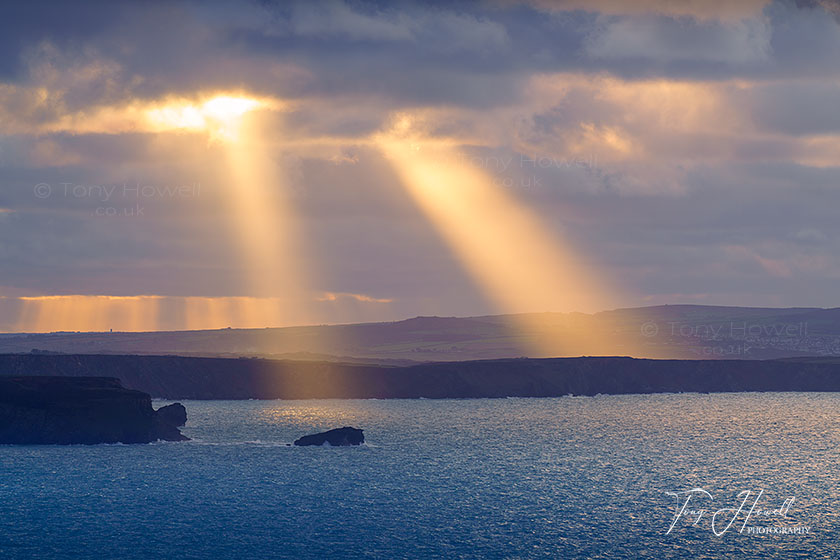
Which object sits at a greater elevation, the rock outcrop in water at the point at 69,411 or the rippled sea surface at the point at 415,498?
the rock outcrop in water at the point at 69,411

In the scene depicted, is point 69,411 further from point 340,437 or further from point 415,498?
point 415,498

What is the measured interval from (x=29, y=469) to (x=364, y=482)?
4487 cm

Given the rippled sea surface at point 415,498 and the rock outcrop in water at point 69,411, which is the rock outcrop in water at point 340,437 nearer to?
the rippled sea surface at point 415,498

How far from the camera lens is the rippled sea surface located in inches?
3452

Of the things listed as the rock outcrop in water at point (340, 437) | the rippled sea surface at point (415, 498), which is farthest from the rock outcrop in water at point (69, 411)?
the rock outcrop in water at point (340, 437)

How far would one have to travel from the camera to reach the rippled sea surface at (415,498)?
8769 centimetres

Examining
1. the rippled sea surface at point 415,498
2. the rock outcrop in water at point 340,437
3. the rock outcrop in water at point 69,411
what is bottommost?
the rippled sea surface at point 415,498

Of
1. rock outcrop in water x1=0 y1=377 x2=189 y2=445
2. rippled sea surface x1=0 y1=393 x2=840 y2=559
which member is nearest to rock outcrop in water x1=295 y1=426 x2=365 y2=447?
rippled sea surface x1=0 y1=393 x2=840 y2=559

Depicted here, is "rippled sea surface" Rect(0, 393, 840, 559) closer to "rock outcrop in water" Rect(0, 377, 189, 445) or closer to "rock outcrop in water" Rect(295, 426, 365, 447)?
"rock outcrop in water" Rect(295, 426, 365, 447)

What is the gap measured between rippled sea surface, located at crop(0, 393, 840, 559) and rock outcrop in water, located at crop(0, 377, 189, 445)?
3.16 meters

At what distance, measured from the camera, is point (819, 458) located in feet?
510

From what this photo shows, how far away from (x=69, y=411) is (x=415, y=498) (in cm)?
6569

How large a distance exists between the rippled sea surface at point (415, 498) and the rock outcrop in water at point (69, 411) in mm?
3156

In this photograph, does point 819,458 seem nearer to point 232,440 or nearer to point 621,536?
point 621,536
